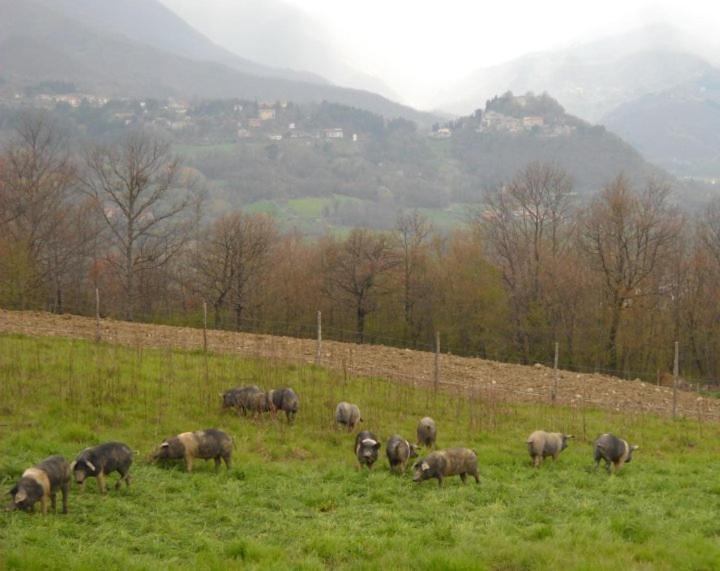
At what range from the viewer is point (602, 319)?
4850 centimetres

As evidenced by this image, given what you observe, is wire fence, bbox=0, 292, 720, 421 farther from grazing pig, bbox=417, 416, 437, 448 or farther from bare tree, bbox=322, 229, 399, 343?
bare tree, bbox=322, 229, 399, 343

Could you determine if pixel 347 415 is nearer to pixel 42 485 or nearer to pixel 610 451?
pixel 610 451

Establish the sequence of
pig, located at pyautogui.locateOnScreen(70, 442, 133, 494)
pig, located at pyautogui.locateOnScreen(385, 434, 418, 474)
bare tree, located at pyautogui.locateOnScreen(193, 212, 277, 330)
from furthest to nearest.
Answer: bare tree, located at pyautogui.locateOnScreen(193, 212, 277, 330)
pig, located at pyautogui.locateOnScreen(385, 434, 418, 474)
pig, located at pyautogui.locateOnScreen(70, 442, 133, 494)

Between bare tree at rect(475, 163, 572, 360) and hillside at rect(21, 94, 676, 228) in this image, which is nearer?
bare tree at rect(475, 163, 572, 360)

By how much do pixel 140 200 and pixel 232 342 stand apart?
29949 millimetres

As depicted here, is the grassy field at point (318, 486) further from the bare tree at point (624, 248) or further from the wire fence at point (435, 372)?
the bare tree at point (624, 248)

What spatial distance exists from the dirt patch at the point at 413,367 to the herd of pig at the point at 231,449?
5.62 m

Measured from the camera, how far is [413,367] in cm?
2811

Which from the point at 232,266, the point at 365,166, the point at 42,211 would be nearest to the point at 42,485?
the point at 232,266

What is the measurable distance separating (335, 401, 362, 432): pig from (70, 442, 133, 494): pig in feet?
23.1

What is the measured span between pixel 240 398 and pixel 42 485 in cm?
804

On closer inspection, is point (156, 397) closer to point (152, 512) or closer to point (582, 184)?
point (152, 512)

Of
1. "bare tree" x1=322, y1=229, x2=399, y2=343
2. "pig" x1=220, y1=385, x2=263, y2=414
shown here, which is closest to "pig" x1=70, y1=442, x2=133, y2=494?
"pig" x1=220, y1=385, x2=263, y2=414

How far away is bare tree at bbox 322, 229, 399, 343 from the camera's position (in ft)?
173
